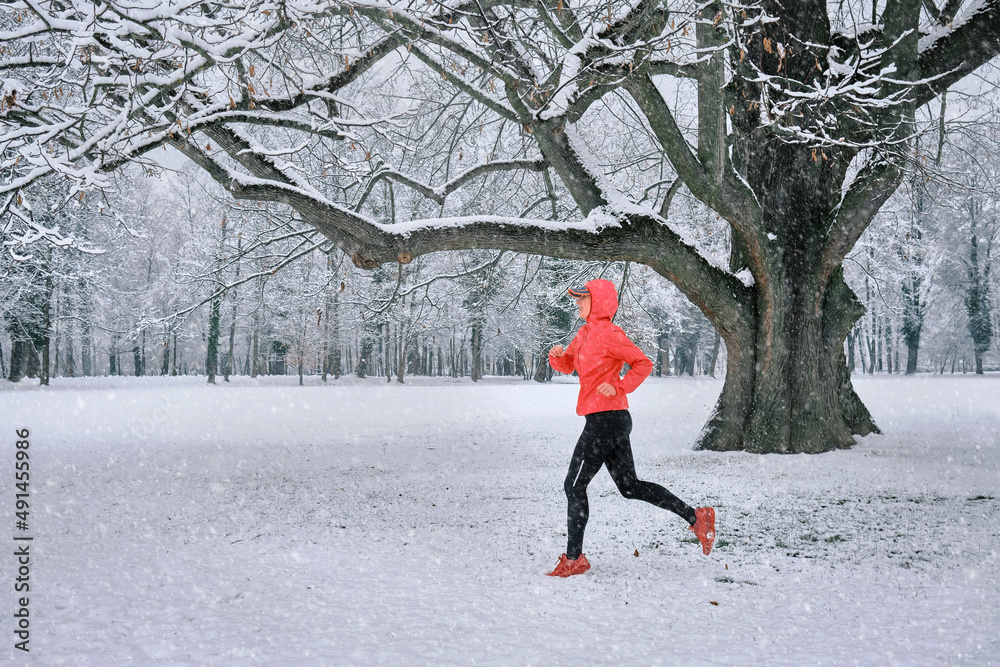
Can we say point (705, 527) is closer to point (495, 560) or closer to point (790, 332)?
point (495, 560)

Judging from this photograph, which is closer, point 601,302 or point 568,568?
point 568,568

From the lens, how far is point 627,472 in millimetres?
4234

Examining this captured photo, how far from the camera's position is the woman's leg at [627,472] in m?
4.18

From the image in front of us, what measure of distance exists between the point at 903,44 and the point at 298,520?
960 centimetres

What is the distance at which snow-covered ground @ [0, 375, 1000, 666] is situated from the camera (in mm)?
3133

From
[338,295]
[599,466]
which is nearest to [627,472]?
[599,466]

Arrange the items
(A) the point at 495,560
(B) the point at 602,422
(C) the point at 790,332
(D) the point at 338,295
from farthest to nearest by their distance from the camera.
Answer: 1. (D) the point at 338,295
2. (C) the point at 790,332
3. (A) the point at 495,560
4. (B) the point at 602,422

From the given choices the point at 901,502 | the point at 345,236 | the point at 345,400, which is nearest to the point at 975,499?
the point at 901,502

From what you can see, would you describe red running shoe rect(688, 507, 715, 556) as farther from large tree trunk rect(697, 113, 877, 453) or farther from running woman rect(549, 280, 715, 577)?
large tree trunk rect(697, 113, 877, 453)

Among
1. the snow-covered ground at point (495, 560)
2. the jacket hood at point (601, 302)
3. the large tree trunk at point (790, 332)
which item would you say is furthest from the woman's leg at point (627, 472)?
the large tree trunk at point (790, 332)

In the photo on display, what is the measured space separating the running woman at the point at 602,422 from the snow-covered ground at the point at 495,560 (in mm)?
335

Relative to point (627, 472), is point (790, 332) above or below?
above

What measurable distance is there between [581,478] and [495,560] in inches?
39.3

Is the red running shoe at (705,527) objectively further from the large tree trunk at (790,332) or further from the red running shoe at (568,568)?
the large tree trunk at (790,332)
